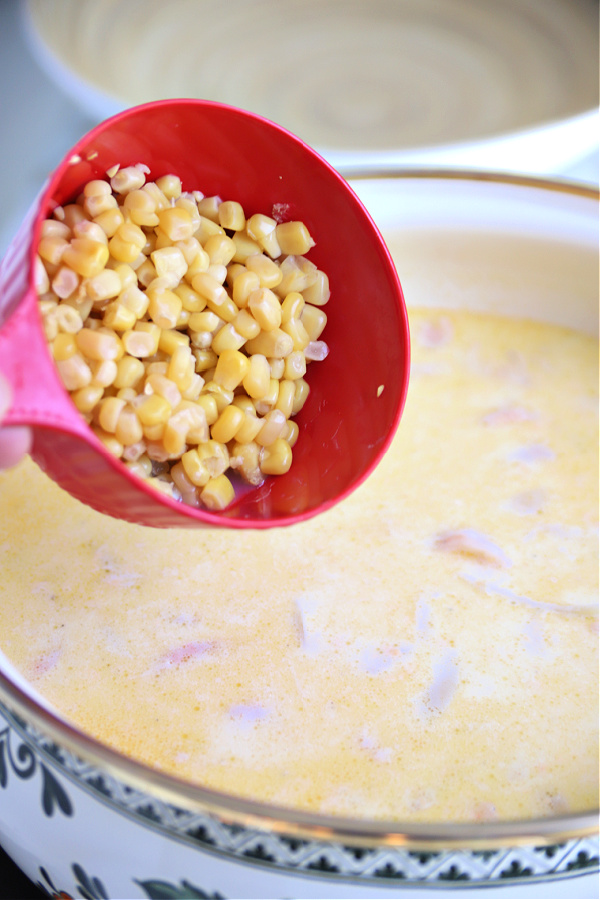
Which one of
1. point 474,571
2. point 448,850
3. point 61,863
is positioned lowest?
point 61,863

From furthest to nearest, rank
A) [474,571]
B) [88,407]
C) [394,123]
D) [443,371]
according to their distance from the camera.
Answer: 1. [394,123]
2. [443,371]
3. [474,571]
4. [88,407]

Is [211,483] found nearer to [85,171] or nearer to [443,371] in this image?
[85,171]

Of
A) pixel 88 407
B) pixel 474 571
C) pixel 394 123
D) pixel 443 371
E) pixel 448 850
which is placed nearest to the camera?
pixel 448 850

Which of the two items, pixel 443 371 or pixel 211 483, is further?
pixel 443 371

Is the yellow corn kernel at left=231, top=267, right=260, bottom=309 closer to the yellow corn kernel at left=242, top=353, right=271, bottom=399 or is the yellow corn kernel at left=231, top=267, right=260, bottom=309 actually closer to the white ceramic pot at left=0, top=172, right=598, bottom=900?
the yellow corn kernel at left=242, top=353, right=271, bottom=399

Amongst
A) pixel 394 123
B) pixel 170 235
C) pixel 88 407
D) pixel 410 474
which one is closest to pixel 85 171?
pixel 170 235

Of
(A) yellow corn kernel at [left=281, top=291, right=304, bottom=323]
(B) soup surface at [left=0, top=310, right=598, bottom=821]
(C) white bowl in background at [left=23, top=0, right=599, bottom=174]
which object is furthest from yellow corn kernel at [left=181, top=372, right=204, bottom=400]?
(C) white bowl in background at [left=23, top=0, right=599, bottom=174]
